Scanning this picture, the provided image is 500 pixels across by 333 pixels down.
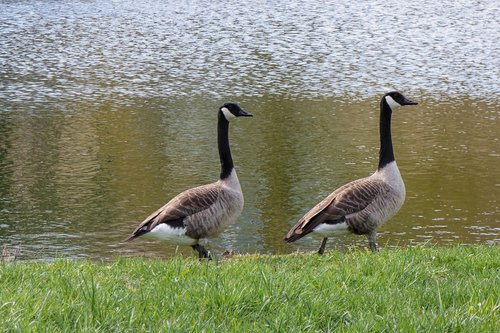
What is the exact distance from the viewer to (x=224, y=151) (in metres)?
11.3

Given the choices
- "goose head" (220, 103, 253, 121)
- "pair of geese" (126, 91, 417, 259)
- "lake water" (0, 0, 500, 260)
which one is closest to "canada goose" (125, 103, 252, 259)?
"pair of geese" (126, 91, 417, 259)

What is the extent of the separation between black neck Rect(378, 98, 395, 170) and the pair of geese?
14cm

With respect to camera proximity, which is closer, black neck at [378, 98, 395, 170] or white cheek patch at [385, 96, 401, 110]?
black neck at [378, 98, 395, 170]

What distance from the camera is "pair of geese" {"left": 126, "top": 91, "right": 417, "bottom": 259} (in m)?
10.2

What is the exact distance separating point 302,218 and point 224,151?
5.45 ft

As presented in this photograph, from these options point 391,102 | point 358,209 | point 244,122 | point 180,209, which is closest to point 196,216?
point 180,209

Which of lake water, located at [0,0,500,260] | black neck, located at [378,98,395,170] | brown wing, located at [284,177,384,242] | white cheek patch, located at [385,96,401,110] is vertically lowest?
lake water, located at [0,0,500,260]

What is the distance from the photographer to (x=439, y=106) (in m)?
24.7

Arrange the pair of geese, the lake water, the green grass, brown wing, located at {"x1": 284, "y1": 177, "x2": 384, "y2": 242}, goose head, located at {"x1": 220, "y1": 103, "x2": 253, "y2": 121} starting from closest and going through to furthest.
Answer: the green grass
brown wing, located at {"x1": 284, "y1": 177, "x2": 384, "y2": 242}
the pair of geese
goose head, located at {"x1": 220, "y1": 103, "x2": 253, "y2": 121}
the lake water

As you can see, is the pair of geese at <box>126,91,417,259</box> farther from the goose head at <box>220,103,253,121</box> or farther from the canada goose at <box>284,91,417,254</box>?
the goose head at <box>220,103,253,121</box>

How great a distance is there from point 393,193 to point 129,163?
9.36 metres

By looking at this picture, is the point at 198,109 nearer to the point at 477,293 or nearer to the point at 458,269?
the point at 458,269

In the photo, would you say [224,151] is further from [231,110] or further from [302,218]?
[302,218]

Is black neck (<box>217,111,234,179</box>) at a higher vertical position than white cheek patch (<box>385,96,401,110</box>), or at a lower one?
lower
